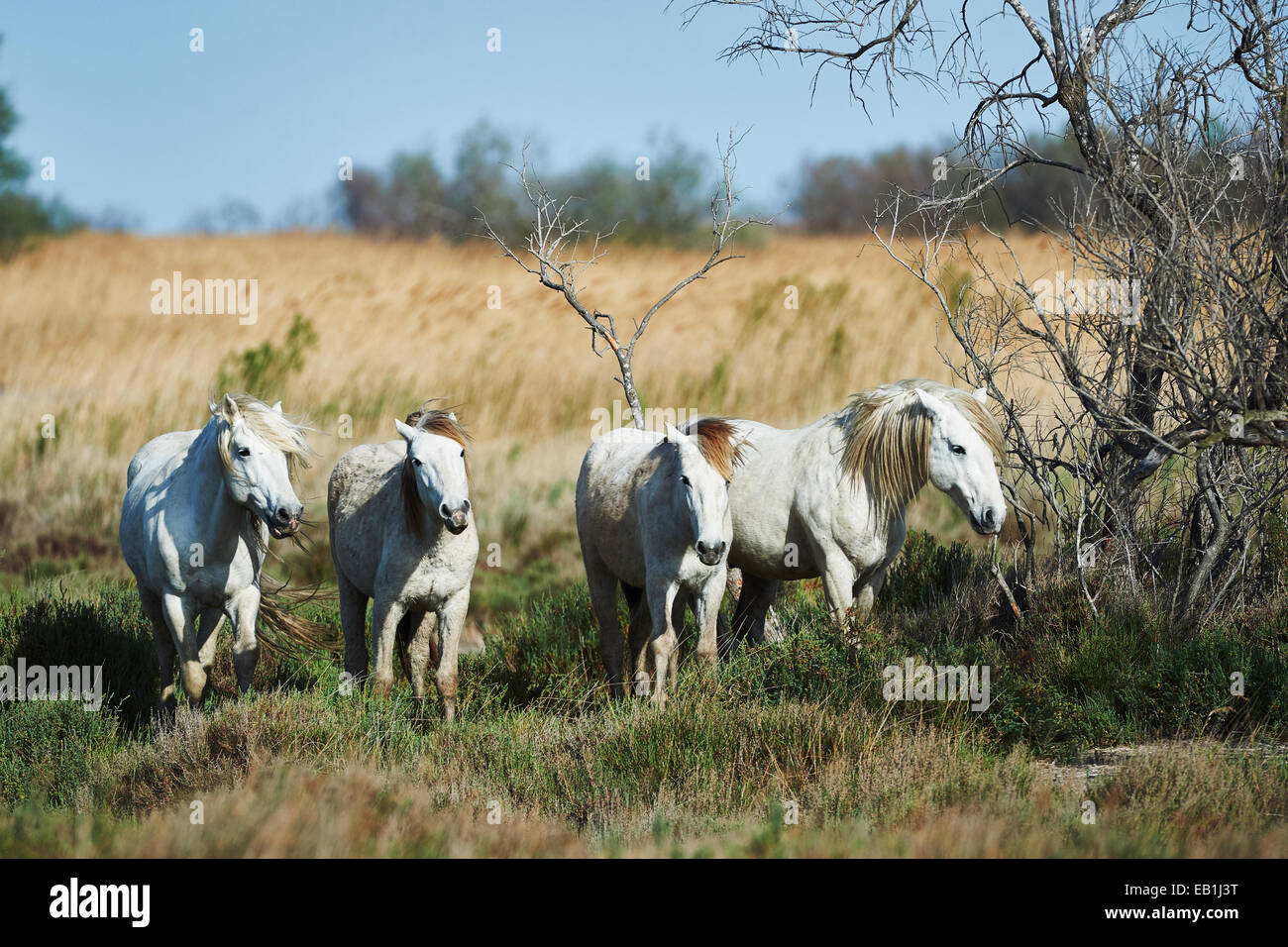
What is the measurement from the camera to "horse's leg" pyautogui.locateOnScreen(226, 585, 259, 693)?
279 inches

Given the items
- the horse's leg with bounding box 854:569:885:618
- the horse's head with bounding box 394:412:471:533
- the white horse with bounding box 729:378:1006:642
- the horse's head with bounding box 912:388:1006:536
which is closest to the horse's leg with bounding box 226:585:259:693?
the horse's head with bounding box 394:412:471:533

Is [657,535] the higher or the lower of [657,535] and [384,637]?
the higher

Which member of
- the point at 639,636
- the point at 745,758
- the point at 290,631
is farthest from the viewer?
the point at 290,631

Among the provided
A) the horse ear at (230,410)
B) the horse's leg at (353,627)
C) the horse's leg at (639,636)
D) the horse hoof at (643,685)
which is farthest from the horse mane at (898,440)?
the horse ear at (230,410)

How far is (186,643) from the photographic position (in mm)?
7000

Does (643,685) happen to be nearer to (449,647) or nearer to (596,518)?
(449,647)

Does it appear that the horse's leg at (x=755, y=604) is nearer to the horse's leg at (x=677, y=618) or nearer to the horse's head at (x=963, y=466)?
the horse's leg at (x=677, y=618)

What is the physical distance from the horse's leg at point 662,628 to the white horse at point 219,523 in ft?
6.59

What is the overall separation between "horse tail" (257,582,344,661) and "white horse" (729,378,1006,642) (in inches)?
119

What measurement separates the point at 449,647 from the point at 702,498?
1823 millimetres

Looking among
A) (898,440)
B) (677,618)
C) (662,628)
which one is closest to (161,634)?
(662,628)

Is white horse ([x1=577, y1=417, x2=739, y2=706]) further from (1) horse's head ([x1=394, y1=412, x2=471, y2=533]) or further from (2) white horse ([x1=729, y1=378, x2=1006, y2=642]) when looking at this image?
(1) horse's head ([x1=394, y1=412, x2=471, y2=533])

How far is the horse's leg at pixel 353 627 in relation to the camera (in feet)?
25.4
